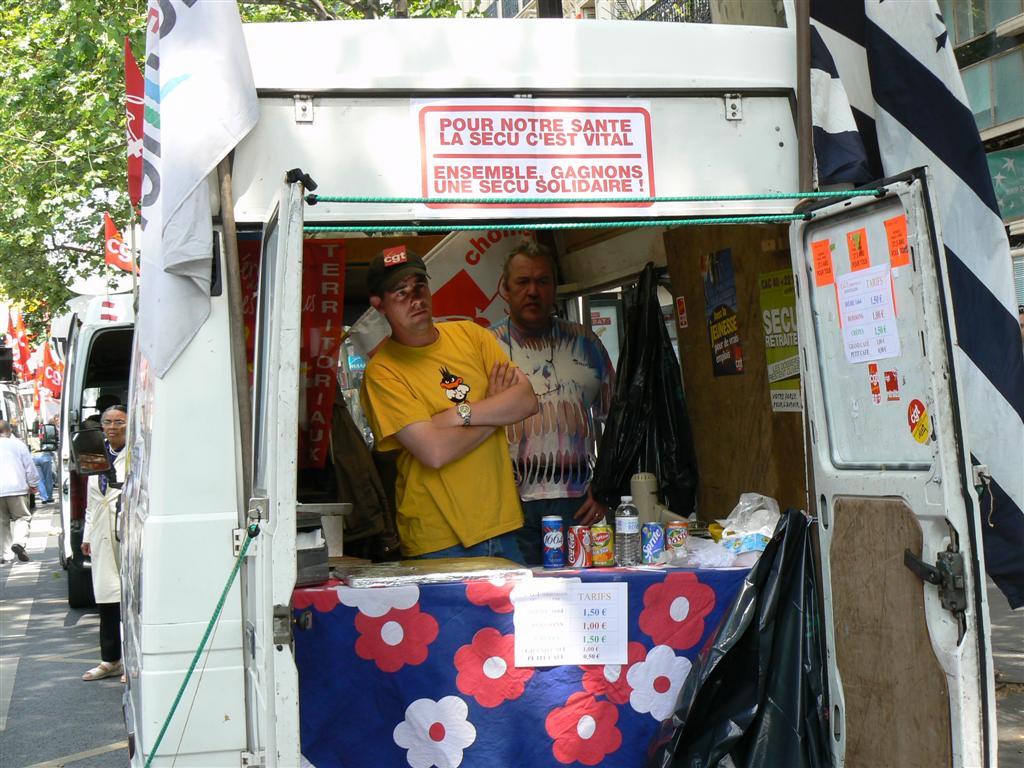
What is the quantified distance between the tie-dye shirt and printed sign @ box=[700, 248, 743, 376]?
0.56m

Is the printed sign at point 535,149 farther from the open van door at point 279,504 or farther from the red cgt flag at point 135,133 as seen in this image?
the red cgt flag at point 135,133

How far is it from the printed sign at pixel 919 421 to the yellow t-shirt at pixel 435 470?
73.2 inches

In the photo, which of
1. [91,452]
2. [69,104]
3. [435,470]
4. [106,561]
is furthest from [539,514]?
[69,104]

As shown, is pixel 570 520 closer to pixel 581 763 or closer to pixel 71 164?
pixel 581 763

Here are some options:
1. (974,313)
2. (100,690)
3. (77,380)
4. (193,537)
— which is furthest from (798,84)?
(77,380)

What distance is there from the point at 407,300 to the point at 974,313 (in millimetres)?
2195

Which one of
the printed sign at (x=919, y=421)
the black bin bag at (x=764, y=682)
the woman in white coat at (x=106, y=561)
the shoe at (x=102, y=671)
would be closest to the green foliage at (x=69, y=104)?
the woman in white coat at (x=106, y=561)

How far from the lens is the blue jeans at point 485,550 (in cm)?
472

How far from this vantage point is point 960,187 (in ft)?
13.6

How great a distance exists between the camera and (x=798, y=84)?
12.5 ft

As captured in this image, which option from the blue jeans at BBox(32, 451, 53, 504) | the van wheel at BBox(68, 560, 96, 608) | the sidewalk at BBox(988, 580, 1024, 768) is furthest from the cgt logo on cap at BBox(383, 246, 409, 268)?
the blue jeans at BBox(32, 451, 53, 504)

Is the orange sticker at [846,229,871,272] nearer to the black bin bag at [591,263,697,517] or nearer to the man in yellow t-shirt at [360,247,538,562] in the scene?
the man in yellow t-shirt at [360,247,538,562]

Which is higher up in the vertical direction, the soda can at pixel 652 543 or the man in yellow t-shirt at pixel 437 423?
the man in yellow t-shirt at pixel 437 423

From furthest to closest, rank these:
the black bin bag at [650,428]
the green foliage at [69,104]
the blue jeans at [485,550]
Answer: the green foliage at [69,104], the black bin bag at [650,428], the blue jeans at [485,550]
